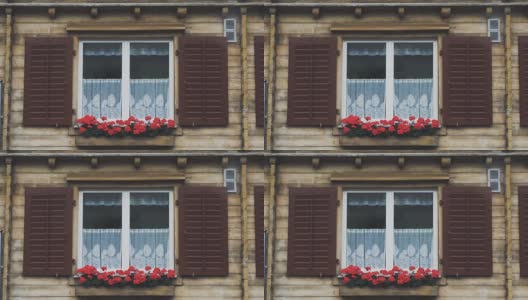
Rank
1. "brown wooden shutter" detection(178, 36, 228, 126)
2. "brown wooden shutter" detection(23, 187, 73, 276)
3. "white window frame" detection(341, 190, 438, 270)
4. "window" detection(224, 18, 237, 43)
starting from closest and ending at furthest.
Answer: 1. "brown wooden shutter" detection(23, 187, 73, 276)
2. "white window frame" detection(341, 190, 438, 270)
3. "brown wooden shutter" detection(178, 36, 228, 126)
4. "window" detection(224, 18, 237, 43)

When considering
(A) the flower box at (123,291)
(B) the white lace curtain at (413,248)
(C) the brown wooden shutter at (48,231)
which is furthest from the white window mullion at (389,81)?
(C) the brown wooden shutter at (48,231)

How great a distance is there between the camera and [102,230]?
3534 cm

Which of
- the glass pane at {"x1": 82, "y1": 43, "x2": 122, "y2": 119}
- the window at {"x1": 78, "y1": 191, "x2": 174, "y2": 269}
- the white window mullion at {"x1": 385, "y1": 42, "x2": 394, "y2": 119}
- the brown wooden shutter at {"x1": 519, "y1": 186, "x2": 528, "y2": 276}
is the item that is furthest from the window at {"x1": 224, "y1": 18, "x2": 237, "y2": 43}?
the brown wooden shutter at {"x1": 519, "y1": 186, "x2": 528, "y2": 276}

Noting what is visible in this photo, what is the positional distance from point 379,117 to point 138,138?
5.25m

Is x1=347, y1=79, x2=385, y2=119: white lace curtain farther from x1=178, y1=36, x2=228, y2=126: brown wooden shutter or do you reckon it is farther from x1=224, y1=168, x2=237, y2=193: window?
x1=224, y1=168, x2=237, y2=193: window

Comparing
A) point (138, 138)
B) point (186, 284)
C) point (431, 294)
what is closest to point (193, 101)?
point (138, 138)

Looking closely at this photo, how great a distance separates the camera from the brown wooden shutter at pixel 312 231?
35062 millimetres

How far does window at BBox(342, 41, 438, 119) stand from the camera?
35625mm

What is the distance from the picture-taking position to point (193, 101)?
35469 mm

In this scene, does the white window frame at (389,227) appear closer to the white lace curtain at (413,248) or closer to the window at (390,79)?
the white lace curtain at (413,248)

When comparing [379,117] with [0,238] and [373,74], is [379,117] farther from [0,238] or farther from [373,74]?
[0,238]

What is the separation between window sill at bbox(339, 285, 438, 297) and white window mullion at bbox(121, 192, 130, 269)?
→ 4.65 meters

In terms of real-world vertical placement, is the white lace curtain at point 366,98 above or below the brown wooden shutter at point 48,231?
above

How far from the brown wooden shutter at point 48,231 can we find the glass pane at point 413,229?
705cm
